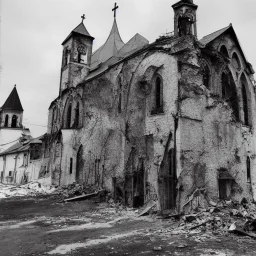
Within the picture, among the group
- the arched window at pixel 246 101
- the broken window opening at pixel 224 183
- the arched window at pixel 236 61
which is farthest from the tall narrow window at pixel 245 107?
the broken window opening at pixel 224 183

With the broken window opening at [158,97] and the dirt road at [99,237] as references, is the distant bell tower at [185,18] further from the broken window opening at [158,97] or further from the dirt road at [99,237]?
the dirt road at [99,237]

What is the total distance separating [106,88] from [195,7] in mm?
7285

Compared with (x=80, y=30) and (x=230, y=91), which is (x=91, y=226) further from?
(x=80, y=30)

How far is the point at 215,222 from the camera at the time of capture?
431 inches

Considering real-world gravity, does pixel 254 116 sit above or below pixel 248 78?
below

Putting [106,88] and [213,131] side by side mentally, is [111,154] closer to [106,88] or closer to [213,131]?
[106,88]

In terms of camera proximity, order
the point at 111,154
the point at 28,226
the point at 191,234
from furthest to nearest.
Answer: the point at 111,154 < the point at 28,226 < the point at 191,234

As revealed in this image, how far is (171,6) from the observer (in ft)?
54.6

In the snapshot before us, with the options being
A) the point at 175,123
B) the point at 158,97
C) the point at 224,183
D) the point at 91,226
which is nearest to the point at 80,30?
the point at 158,97

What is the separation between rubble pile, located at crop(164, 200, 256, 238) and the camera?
10.2 metres

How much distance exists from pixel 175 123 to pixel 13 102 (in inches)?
1536

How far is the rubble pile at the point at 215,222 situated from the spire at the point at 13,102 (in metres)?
39.4

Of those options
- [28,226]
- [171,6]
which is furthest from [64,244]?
[171,6]

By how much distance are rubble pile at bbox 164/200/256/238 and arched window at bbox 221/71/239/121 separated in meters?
6.10
